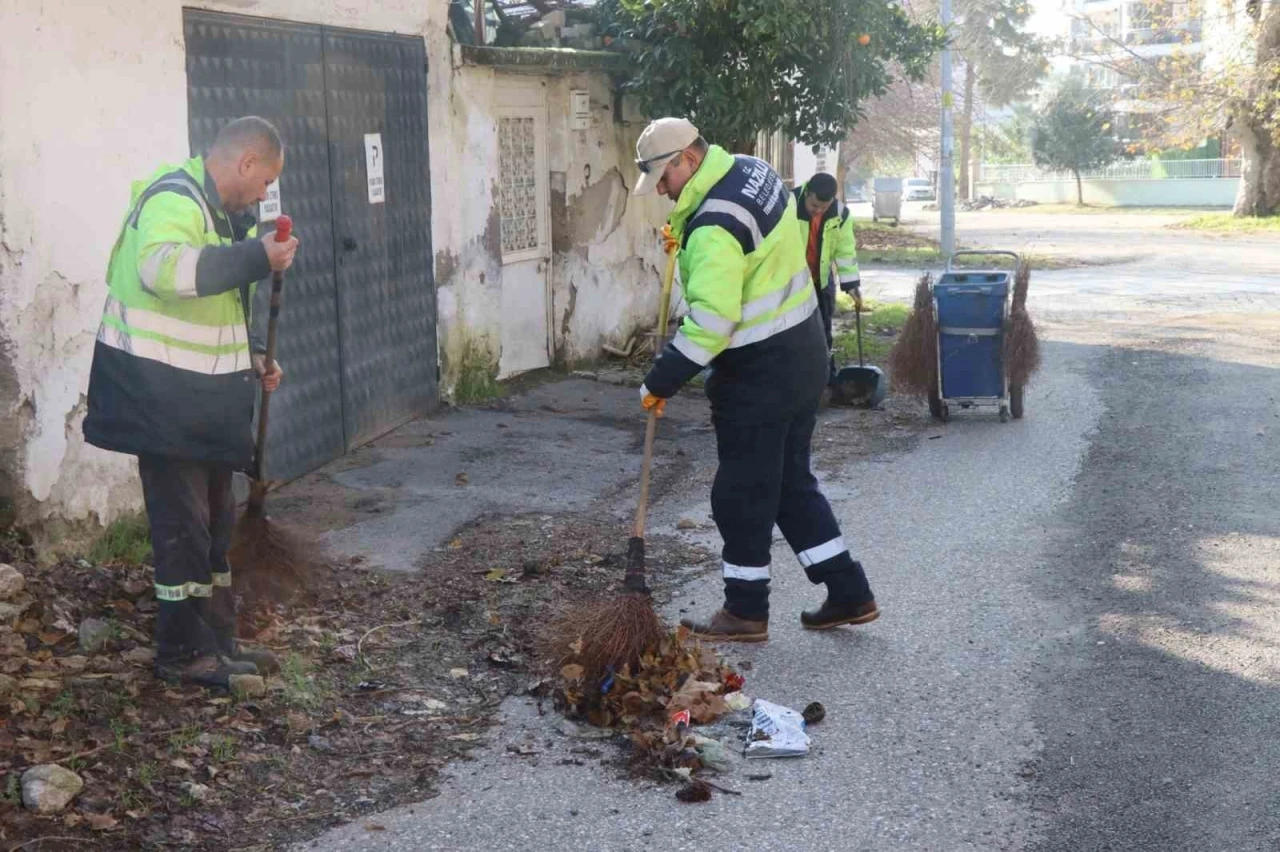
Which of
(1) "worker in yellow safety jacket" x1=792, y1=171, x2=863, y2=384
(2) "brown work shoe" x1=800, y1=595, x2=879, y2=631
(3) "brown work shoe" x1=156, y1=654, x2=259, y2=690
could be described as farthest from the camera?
(1) "worker in yellow safety jacket" x1=792, y1=171, x2=863, y2=384

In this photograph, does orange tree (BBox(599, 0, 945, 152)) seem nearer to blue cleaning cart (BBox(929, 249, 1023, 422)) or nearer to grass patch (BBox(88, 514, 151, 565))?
blue cleaning cart (BBox(929, 249, 1023, 422))

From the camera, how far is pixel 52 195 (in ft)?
19.6

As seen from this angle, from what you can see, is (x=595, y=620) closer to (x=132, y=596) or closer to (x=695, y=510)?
(x=132, y=596)

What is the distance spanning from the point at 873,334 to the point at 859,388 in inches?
163

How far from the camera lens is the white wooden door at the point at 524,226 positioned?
450 inches

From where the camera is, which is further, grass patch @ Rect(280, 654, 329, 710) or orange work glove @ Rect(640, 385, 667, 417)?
orange work glove @ Rect(640, 385, 667, 417)

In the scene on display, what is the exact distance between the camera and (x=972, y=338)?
32.3ft

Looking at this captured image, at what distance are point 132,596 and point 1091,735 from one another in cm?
368

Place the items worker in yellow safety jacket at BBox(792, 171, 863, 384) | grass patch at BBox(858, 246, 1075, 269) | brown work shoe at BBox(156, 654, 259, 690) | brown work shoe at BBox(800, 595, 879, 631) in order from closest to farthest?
brown work shoe at BBox(156, 654, 259, 690)
brown work shoe at BBox(800, 595, 879, 631)
worker in yellow safety jacket at BBox(792, 171, 863, 384)
grass patch at BBox(858, 246, 1075, 269)

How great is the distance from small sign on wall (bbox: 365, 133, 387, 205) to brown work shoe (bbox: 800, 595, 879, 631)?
4.60 meters

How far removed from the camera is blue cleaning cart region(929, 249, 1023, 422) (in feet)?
32.1

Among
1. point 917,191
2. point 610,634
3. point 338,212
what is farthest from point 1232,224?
point 917,191

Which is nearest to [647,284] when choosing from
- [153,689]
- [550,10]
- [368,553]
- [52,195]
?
[550,10]

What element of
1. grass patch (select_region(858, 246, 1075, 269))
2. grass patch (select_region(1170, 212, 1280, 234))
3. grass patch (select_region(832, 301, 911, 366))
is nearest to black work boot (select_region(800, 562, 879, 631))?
grass patch (select_region(832, 301, 911, 366))
